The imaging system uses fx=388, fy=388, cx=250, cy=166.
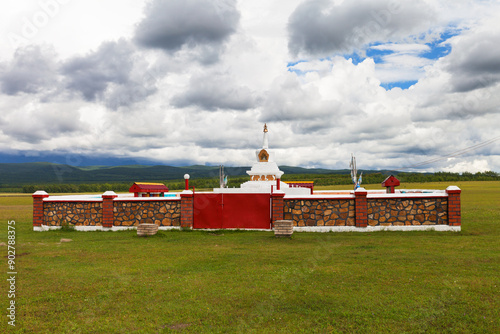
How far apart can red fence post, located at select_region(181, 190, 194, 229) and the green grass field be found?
455 centimetres

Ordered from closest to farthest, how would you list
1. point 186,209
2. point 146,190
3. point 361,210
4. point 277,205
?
1. point 361,210
2. point 277,205
3. point 186,209
4. point 146,190

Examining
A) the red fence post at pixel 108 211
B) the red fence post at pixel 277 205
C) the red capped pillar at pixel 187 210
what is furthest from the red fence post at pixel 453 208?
the red fence post at pixel 108 211

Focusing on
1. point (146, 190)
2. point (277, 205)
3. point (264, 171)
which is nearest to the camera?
point (277, 205)

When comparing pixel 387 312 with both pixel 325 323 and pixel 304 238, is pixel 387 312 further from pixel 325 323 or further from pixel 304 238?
pixel 304 238

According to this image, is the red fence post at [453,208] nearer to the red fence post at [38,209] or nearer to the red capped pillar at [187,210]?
the red capped pillar at [187,210]

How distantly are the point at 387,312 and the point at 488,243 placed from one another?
9355mm

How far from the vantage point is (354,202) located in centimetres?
1780

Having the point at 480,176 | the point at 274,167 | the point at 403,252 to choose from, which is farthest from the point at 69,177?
the point at 403,252

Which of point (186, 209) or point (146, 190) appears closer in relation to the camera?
point (186, 209)

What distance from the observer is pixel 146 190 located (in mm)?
24625

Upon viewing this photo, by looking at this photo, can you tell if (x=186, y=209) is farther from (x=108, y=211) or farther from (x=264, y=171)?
(x=264, y=171)

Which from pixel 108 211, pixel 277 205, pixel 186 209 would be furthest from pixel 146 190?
pixel 277 205

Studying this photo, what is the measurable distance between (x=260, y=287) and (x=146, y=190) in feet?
58.2

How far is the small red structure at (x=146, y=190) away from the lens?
78.6 ft
